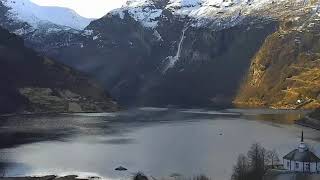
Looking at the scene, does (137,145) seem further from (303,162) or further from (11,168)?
(303,162)

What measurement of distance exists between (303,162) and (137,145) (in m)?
64.5

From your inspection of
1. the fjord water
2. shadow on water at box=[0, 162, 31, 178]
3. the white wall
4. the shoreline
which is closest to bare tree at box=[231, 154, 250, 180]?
the white wall

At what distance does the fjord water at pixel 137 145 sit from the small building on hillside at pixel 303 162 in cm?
1613

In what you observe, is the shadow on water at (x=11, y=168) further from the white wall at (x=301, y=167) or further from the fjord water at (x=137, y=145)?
the white wall at (x=301, y=167)

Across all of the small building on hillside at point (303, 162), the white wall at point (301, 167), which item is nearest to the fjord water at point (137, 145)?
the white wall at point (301, 167)

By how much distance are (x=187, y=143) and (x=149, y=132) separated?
30.7 metres

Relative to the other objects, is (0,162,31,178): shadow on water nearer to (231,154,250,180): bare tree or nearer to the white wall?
(231,154,250,180): bare tree

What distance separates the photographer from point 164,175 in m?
98.2

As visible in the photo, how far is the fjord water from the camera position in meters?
107

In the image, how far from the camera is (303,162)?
77.8 m

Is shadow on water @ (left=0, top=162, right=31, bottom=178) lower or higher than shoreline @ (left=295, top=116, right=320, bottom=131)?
lower

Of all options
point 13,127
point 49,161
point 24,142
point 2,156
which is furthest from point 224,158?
point 13,127

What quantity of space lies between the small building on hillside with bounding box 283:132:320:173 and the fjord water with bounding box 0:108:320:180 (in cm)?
1613

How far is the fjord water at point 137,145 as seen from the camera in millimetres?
106562
